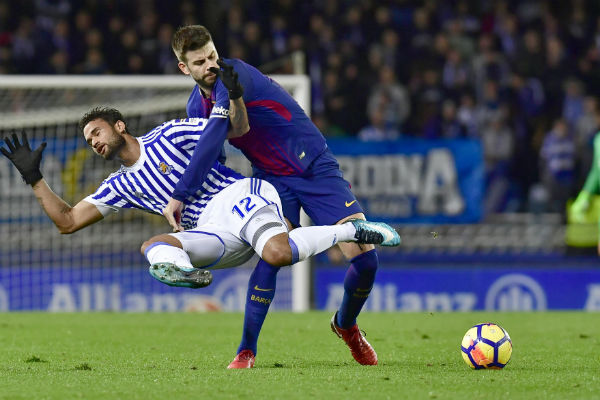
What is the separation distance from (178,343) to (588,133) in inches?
359

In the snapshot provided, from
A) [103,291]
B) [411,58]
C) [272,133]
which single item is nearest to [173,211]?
[272,133]

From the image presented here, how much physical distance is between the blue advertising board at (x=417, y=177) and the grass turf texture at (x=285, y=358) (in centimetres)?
219

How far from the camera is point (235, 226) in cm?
631

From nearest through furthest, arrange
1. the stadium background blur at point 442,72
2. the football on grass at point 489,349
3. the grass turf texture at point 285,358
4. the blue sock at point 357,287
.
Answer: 1. the grass turf texture at point 285,358
2. the football on grass at point 489,349
3. the blue sock at point 357,287
4. the stadium background blur at point 442,72

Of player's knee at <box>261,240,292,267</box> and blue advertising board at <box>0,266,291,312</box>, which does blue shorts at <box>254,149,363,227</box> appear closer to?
player's knee at <box>261,240,292,267</box>

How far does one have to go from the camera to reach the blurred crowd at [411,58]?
1581cm

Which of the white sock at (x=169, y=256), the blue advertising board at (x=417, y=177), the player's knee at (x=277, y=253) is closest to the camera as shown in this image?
the white sock at (x=169, y=256)

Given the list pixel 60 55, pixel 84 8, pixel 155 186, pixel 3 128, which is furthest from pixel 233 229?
pixel 84 8

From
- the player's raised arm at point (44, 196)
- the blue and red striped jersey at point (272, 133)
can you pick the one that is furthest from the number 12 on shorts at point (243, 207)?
the player's raised arm at point (44, 196)

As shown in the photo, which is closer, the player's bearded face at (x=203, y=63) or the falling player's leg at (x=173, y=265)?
the falling player's leg at (x=173, y=265)

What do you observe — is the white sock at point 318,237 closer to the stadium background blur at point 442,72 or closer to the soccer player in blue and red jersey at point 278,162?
the soccer player in blue and red jersey at point 278,162

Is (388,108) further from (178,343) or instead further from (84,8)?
(178,343)

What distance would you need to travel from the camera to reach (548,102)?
16.8 metres

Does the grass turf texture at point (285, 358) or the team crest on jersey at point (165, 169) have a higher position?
the team crest on jersey at point (165, 169)
